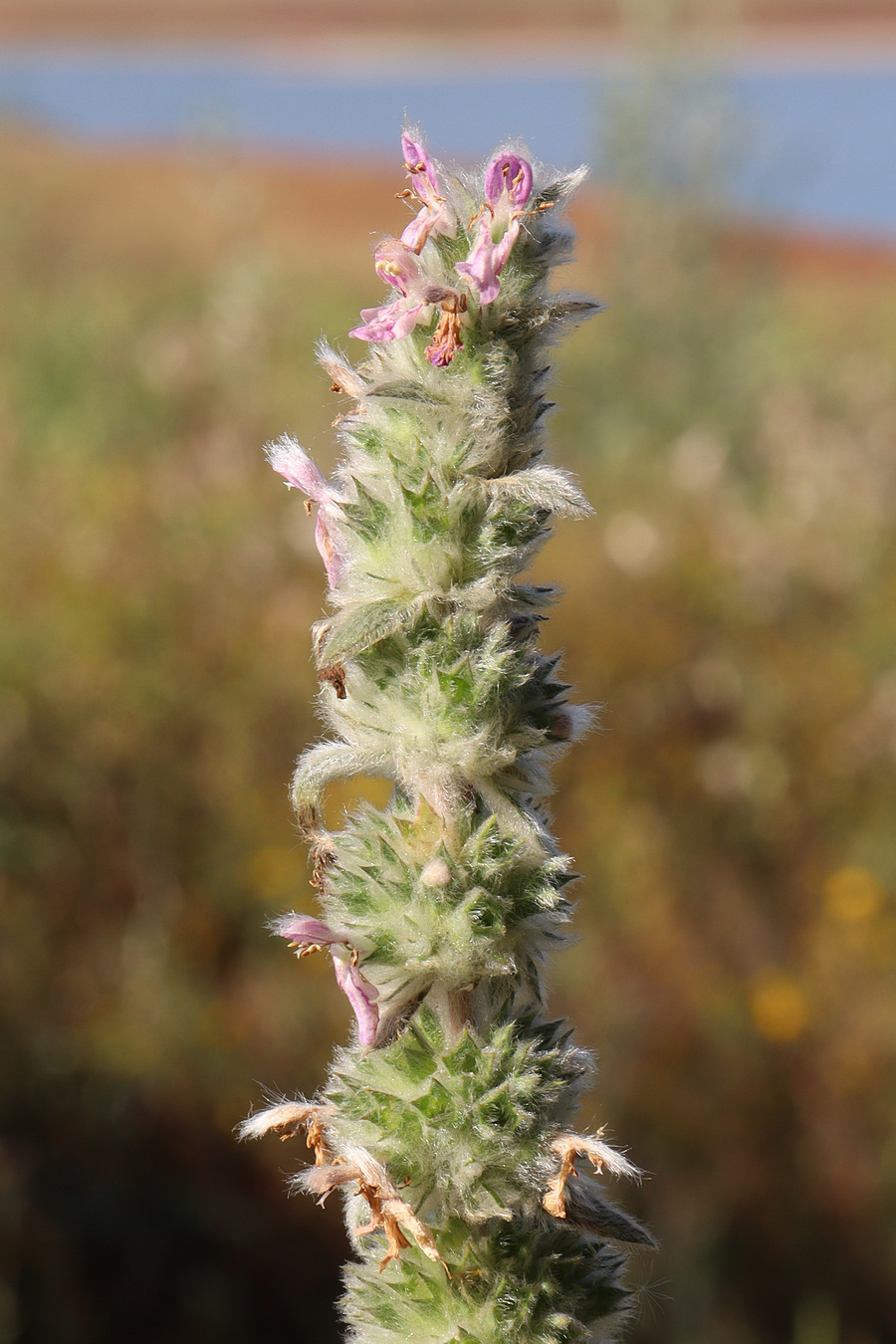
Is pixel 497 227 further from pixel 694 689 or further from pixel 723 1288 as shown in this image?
pixel 694 689

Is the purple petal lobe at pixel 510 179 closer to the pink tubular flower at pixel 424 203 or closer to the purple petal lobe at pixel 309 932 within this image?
the pink tubular flower at pixel 424 203

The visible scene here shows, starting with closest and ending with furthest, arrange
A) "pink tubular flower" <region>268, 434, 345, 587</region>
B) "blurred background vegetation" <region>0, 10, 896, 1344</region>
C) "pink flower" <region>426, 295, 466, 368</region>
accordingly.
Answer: "pink flower" <region>426, 295, 466, 368</region>
"pink tubular flower" <region>268, 434, 345, 587</region>
"blurred background vegetation" <region>0, 10, 896, 1344</region>

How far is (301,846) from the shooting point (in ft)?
20.3

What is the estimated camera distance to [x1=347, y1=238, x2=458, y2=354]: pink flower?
3.91 ft

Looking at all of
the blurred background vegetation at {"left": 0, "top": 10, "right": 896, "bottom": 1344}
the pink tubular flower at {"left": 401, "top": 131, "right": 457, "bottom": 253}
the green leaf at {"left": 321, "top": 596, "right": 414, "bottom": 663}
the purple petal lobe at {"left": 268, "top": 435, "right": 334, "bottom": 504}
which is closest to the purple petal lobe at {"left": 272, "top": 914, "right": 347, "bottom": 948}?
the green leaf at {"left": 321, "top": 596, "right": 414, "bottom": 663}

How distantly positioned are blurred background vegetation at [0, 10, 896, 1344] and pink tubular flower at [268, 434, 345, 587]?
1.89 m

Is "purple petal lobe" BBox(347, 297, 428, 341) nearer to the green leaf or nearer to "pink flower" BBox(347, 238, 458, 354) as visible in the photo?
"pink flower" BBox(347, 238, 458, 354)

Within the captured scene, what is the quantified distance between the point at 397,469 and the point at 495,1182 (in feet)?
2.58

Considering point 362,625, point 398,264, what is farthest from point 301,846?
point 398,264

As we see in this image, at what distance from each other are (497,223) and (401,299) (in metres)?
0.13

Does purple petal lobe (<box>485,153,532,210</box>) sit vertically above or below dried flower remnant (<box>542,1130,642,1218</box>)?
above

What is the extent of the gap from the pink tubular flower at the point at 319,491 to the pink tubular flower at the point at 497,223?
307 millimetres

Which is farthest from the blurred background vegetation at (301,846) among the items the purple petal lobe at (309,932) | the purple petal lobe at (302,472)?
the purple petal lobe at (309,932)


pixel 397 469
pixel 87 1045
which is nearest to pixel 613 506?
pixel 87 1045
